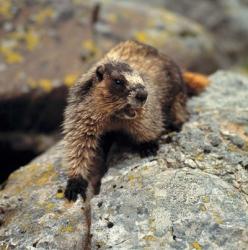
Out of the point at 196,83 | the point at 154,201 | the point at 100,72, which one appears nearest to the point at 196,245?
the point at 154,201

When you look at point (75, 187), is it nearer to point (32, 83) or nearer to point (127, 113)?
point (127, 113)

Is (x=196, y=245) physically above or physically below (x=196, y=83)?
above

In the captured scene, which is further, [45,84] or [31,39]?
[31,39]

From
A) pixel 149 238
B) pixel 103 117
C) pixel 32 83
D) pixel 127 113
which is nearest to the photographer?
pixel 149 238

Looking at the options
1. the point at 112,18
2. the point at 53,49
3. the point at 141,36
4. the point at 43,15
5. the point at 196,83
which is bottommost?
the point at 53,49

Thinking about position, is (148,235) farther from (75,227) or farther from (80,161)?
(80,161)

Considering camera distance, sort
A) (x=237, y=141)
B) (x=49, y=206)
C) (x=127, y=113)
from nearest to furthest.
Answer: (x=49, y=206), (x=127, y=113), (x=237, y=141)
